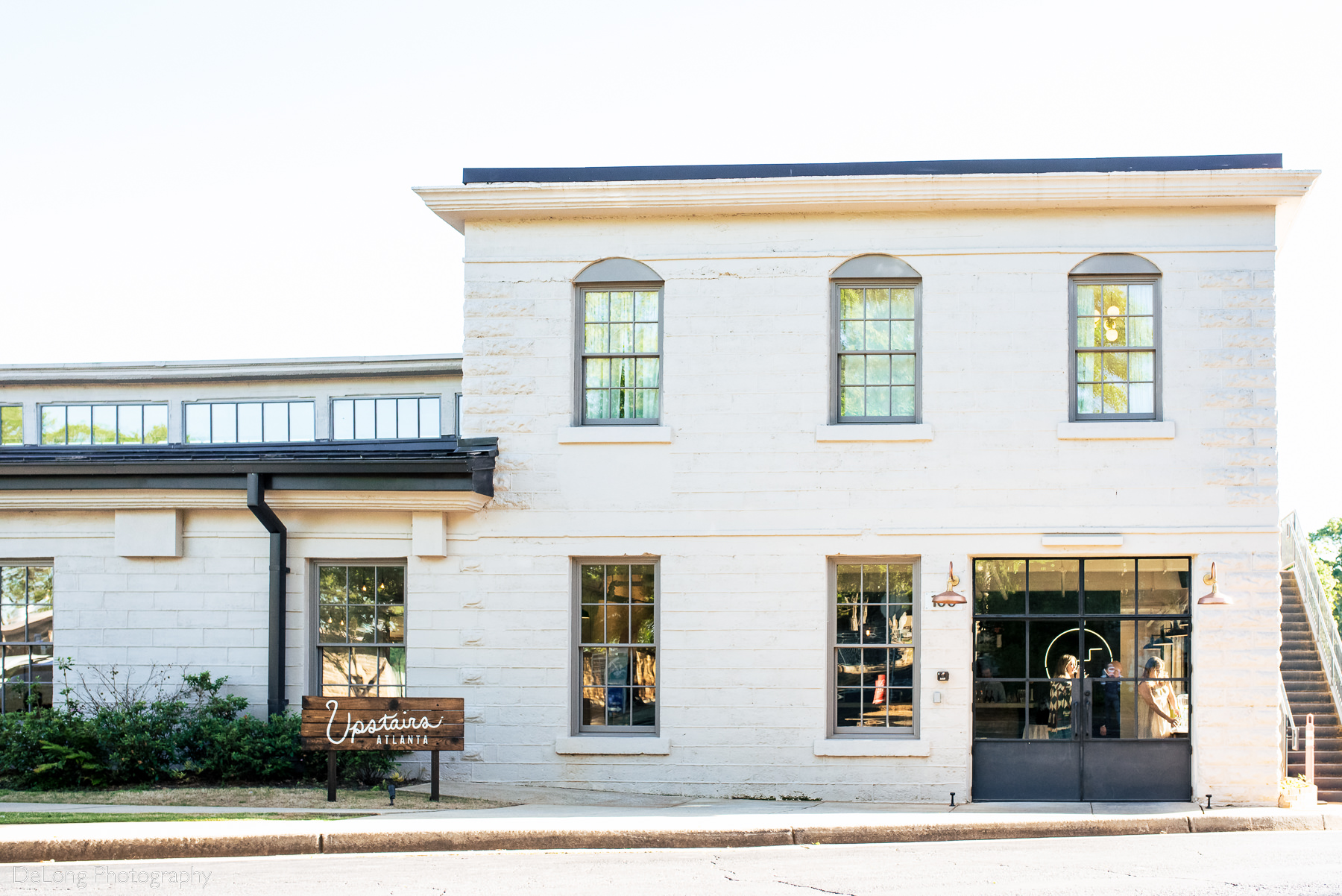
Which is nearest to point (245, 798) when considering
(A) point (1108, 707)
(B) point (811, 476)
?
(B) point (811, 476)

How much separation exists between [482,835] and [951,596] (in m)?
5.40

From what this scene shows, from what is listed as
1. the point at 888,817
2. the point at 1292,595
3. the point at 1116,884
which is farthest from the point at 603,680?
the point at 1292,595

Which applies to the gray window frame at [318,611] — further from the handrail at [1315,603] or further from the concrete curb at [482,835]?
the handrail at [1315,603]

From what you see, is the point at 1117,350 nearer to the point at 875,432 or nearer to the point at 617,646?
the point at 875,432

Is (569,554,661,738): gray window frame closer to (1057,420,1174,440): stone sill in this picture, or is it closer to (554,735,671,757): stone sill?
(554,735,671,757): stone sill

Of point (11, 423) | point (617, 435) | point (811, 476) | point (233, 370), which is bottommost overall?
point (811, 476)

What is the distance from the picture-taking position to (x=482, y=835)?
995cm

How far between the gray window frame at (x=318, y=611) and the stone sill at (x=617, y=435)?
231 centimetres

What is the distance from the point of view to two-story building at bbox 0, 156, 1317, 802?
1257cm

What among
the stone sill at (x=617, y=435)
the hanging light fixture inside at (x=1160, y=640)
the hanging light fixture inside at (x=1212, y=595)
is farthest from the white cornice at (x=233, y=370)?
the hanging light fixture inside at (x=1212, y=595)

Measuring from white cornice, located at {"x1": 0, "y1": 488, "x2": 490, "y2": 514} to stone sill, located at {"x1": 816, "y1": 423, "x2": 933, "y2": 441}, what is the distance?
373 centimetres

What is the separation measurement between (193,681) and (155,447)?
2.56 m

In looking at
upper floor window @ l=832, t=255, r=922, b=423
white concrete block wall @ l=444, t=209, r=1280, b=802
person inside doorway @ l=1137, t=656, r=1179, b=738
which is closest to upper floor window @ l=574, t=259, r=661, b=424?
white concrete block wall @ l=444, t=209, r=1280, b=802

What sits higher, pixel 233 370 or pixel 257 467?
pixel 233 370
